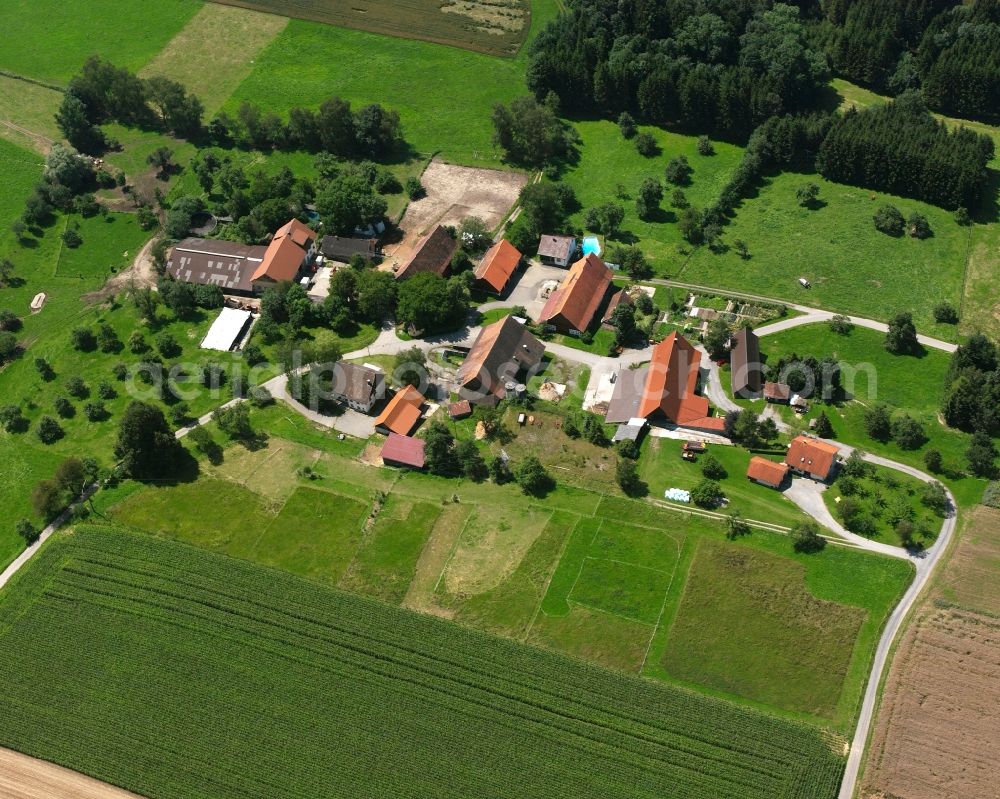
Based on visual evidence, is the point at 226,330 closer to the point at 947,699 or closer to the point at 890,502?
the point at 890,502

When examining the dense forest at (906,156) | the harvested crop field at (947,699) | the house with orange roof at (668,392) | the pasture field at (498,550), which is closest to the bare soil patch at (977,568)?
the harvested crop field at (947,699)

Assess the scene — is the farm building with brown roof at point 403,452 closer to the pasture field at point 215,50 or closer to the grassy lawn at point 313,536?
the grassy lawn at point 313,536

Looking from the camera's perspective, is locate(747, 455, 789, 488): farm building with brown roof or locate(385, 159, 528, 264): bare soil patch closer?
locate(747, 455, 789, 488): farm building with brown roof

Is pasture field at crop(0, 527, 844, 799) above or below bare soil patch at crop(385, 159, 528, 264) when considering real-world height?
below

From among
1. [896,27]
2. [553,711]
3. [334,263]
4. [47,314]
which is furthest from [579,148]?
[553,711]

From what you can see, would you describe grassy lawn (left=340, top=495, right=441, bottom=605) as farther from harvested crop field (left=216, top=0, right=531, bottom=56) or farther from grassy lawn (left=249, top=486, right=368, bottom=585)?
harvested crop field (left=216, top=0, right=531, bottom=56)

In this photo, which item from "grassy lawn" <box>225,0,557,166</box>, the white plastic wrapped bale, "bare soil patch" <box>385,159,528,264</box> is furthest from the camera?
"grassy lawn" <box>225,0,557,166</box>

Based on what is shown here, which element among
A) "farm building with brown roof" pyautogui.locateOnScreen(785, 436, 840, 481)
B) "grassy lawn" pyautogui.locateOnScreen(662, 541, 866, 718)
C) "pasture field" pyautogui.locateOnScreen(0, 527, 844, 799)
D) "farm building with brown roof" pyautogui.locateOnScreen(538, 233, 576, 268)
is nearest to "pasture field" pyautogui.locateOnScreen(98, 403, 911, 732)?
"grassy lawn" pyautogui.locateOnScreen(662, 541, 866, 718)
